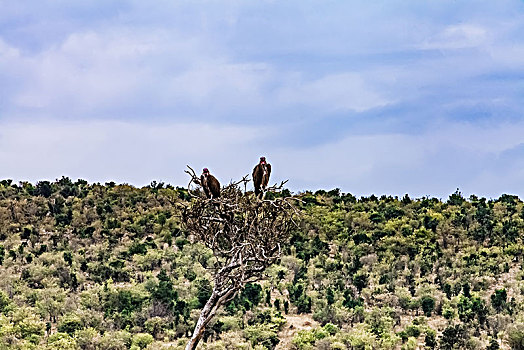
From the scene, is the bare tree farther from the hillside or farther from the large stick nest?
the hillside

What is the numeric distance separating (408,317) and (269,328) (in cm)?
599

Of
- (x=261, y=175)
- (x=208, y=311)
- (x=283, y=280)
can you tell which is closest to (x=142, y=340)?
(x=283, y=280)

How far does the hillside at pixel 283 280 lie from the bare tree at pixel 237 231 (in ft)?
49.6

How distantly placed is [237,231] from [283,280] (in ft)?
77.1

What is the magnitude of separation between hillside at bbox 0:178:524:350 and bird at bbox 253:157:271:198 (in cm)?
1527

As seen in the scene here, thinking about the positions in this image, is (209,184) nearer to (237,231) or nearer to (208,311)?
(237,231)

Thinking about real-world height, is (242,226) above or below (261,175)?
below

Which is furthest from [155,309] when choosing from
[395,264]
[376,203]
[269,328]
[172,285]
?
[376,203]

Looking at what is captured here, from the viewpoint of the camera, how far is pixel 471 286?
28281mm

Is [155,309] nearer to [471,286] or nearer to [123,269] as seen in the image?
[123,269]

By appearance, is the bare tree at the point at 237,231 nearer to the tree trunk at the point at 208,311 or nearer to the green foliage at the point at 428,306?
the tree trunk at the point at 208,311

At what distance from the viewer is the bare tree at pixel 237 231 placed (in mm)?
6426

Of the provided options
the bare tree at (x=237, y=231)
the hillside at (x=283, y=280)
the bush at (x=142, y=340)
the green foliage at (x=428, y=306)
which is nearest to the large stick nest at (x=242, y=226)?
the bare tree at (x=237, y=231)

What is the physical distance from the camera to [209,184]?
21.0 feet
